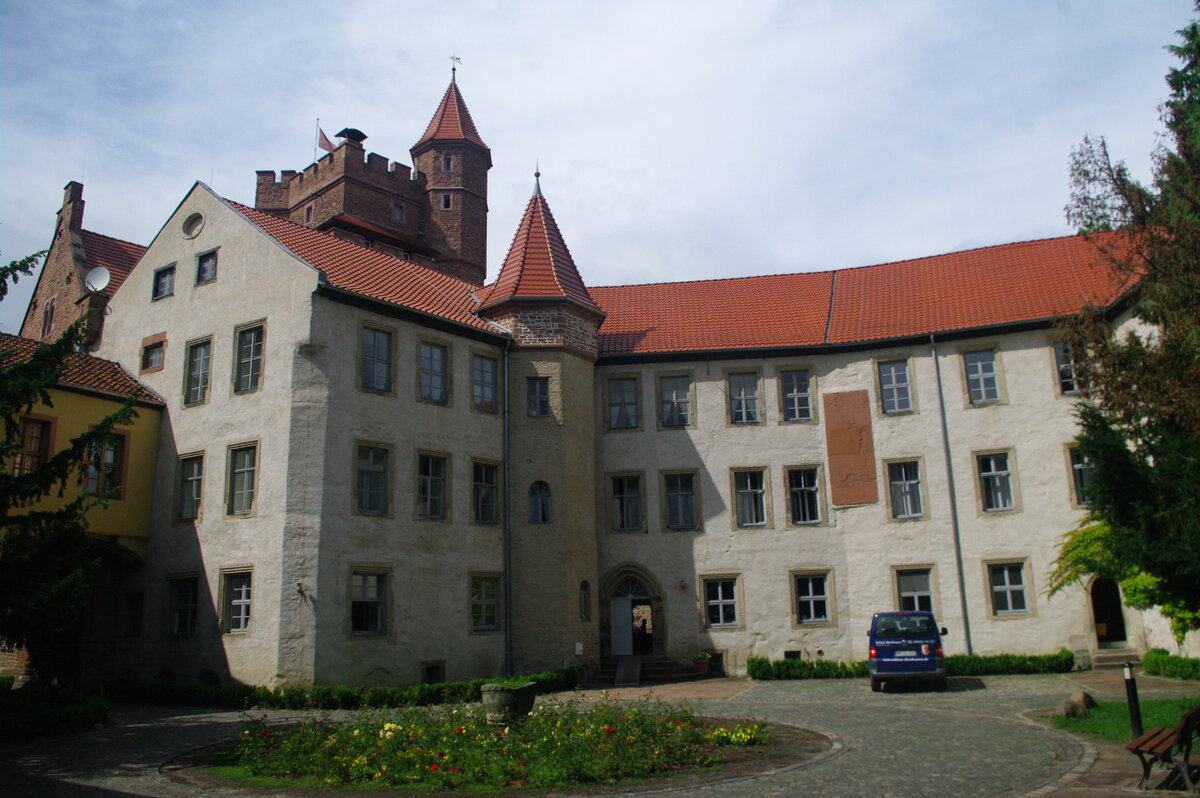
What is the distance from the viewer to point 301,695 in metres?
20.0

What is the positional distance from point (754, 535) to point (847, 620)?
3384 mm

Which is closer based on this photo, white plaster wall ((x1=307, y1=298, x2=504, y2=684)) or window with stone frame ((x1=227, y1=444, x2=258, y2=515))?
white plaster wall ((x1=307, y1=298, x2=504, y2=684))

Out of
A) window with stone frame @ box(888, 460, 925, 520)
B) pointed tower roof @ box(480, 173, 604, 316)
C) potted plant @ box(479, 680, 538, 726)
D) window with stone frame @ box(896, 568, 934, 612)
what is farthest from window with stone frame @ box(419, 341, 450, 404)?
window with stone frame @ box(896, 568, 934, 612)

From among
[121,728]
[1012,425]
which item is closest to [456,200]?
[1012,425]

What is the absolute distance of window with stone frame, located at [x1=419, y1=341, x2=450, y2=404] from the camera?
2483 cm

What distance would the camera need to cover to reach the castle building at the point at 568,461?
73.7 feet

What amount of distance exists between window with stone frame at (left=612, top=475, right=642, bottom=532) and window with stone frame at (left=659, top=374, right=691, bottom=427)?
1.99 metres

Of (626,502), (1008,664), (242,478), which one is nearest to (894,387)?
(1008,664)

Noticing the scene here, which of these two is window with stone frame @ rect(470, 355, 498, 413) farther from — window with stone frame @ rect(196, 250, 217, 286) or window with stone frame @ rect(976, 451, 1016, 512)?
window with stone frame @ rect(976, 451, 1016, 512)

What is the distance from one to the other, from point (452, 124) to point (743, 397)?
93.1 ft

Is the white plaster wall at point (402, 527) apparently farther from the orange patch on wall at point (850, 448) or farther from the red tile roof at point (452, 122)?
the red tile roof at point (452, 122)

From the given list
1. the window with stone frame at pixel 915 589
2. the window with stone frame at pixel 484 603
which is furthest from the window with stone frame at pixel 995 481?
the window with stone frame at pixel 484 603

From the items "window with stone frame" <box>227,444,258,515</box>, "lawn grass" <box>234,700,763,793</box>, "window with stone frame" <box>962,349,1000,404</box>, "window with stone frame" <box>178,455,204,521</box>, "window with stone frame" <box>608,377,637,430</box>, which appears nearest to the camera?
"lawn grass" <box>234,700,763,793</box>

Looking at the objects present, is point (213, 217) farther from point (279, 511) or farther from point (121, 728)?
point (121, 728)
